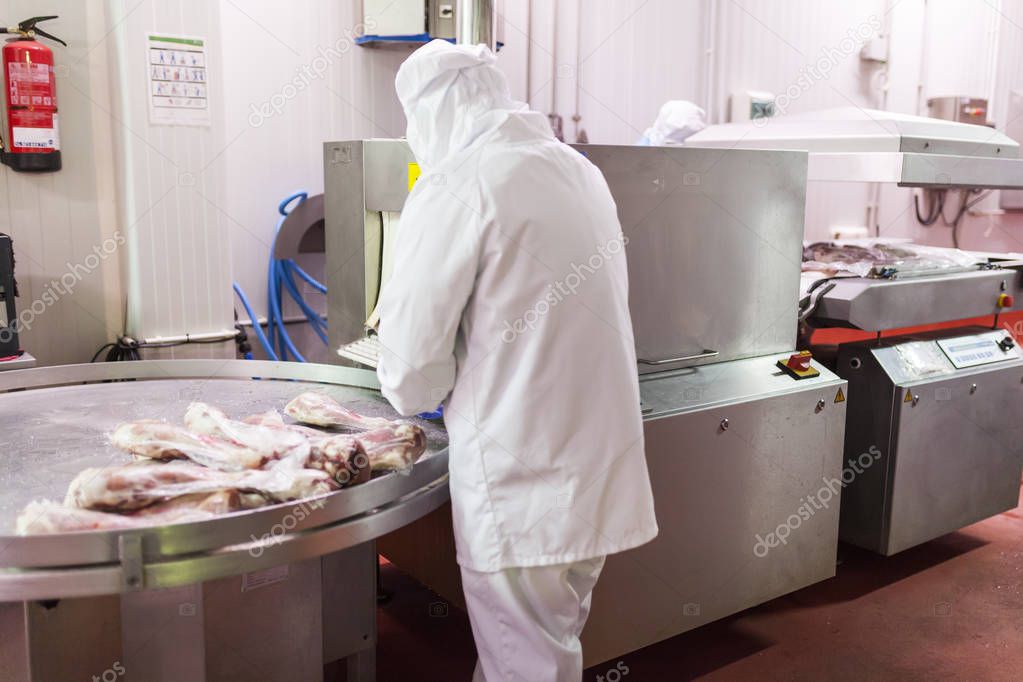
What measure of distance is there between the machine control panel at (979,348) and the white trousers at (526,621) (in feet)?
6.63

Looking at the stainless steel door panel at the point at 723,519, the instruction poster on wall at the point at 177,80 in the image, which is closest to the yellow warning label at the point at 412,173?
the stainless steel door panel at the point at 723,519

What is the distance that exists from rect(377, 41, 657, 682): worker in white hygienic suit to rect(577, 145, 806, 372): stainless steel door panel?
542mm

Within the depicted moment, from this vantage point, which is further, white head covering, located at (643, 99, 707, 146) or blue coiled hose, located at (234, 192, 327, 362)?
white head covering, located at (643, 99, 707, 146)

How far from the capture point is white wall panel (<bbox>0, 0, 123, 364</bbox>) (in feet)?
8.87

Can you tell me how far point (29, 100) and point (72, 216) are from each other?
39cm

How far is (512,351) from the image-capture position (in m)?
1.63

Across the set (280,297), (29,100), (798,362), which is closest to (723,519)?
(798,362)

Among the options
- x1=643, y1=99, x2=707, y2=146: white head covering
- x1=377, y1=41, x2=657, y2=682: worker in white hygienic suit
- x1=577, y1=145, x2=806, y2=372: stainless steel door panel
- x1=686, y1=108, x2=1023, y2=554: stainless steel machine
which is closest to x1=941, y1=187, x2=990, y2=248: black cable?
x1=643, y1=99, x2=707, y2=146: white head covering

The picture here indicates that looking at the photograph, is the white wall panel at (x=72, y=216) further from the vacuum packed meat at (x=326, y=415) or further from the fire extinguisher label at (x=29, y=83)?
the vacuum packed meat at (x=326, y=415)

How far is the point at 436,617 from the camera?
2783 millimetres

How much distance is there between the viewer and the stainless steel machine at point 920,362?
→ 9.44ft

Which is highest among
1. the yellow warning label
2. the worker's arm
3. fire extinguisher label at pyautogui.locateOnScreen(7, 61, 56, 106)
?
fire extinguisher label at pyautogui.locateOnScreen(7, 61, 56, 106)

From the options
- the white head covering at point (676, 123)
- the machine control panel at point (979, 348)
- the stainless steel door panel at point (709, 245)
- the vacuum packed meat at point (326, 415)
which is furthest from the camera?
the white head covering at point (676, 123)

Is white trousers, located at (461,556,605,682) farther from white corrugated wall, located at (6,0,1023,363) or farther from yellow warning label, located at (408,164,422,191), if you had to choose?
white corrugated wall, located at (6,0,1023,363)
